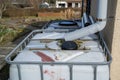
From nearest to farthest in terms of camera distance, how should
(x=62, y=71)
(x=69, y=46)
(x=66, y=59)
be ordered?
1. (x=62, y=71)
2. (x=66, y=59)
3. (x=69, y=46)

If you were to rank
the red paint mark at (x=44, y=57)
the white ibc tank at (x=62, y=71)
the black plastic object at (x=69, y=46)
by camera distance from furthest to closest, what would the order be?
the black plastic object at (x=69, y=46) → the red paint mark at (x=44, y=57) → the white ibc tank at (x=62, y=71)

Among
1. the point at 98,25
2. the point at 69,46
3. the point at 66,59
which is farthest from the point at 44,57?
the point at 98,25

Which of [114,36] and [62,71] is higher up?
[114,36]

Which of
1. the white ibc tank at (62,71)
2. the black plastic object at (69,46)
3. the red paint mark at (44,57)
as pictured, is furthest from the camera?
the black plastic object at (69,46)

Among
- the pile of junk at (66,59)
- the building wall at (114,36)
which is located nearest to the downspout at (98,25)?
the pile of junk at (66,59)

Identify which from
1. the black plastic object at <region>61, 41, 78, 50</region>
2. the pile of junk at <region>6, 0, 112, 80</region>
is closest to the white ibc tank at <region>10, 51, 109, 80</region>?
the pile of junk at <region>6, 0, 112, 80</region>

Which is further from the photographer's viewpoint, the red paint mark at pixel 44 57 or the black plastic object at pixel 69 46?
the black plastic object at pixel 69 46

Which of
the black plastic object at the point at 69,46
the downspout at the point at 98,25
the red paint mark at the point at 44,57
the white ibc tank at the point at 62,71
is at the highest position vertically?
the downspout at the point at 98,25

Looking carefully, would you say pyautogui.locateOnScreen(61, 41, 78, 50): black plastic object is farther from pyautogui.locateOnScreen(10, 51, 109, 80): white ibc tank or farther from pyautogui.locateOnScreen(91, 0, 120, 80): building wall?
pyautogui.locateOnScreen(91, 0, 120, 80): building wall

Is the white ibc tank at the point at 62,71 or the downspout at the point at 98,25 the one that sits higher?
the downspout at the point at 98,25

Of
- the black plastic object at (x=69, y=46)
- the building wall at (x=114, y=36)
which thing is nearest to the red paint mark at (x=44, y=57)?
the black plastic object at (x=69, y=46)

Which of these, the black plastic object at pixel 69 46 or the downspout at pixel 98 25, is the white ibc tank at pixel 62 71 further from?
the downspout at pixel 98 25

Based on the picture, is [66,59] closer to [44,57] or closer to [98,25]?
[44,57]

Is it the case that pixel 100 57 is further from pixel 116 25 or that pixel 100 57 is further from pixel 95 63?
pixel 116 25
